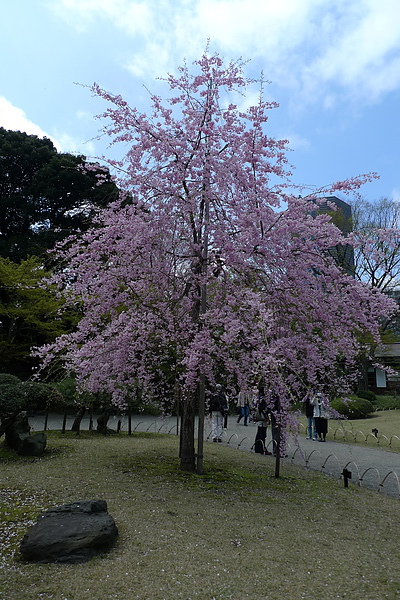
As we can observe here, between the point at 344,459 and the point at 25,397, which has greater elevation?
the point at 25,397

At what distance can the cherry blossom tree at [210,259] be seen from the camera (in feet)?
23.2

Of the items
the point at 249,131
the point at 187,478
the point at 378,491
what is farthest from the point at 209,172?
the point at 378,491

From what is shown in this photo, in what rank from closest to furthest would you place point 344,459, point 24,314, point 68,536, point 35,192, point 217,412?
point 68,536, point 344,459, point 217,412, point 24,314, point 35,192

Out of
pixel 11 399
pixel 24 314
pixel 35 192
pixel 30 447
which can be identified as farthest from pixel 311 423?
pixel 35 192

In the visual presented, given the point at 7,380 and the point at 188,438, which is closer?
the point at 188,438

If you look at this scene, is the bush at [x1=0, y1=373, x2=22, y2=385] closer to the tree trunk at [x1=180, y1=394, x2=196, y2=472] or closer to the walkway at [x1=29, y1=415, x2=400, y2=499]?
the walkway at [x1=29, y1=415, x2=400, y2=499]

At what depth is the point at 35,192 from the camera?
932 inches

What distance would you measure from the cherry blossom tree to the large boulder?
283 cm

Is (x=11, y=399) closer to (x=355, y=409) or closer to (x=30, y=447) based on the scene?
(x=30, y=447)

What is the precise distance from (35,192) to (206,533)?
22.2m

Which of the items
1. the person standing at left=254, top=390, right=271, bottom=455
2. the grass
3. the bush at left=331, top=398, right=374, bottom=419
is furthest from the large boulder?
the bush at left=331, top=398, right=374, bottom=419

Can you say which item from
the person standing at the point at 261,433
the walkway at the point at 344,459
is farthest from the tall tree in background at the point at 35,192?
the person standing at the point at 261,433

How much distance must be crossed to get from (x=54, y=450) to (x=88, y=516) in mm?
5214

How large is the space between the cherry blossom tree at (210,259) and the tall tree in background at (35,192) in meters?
15.0
